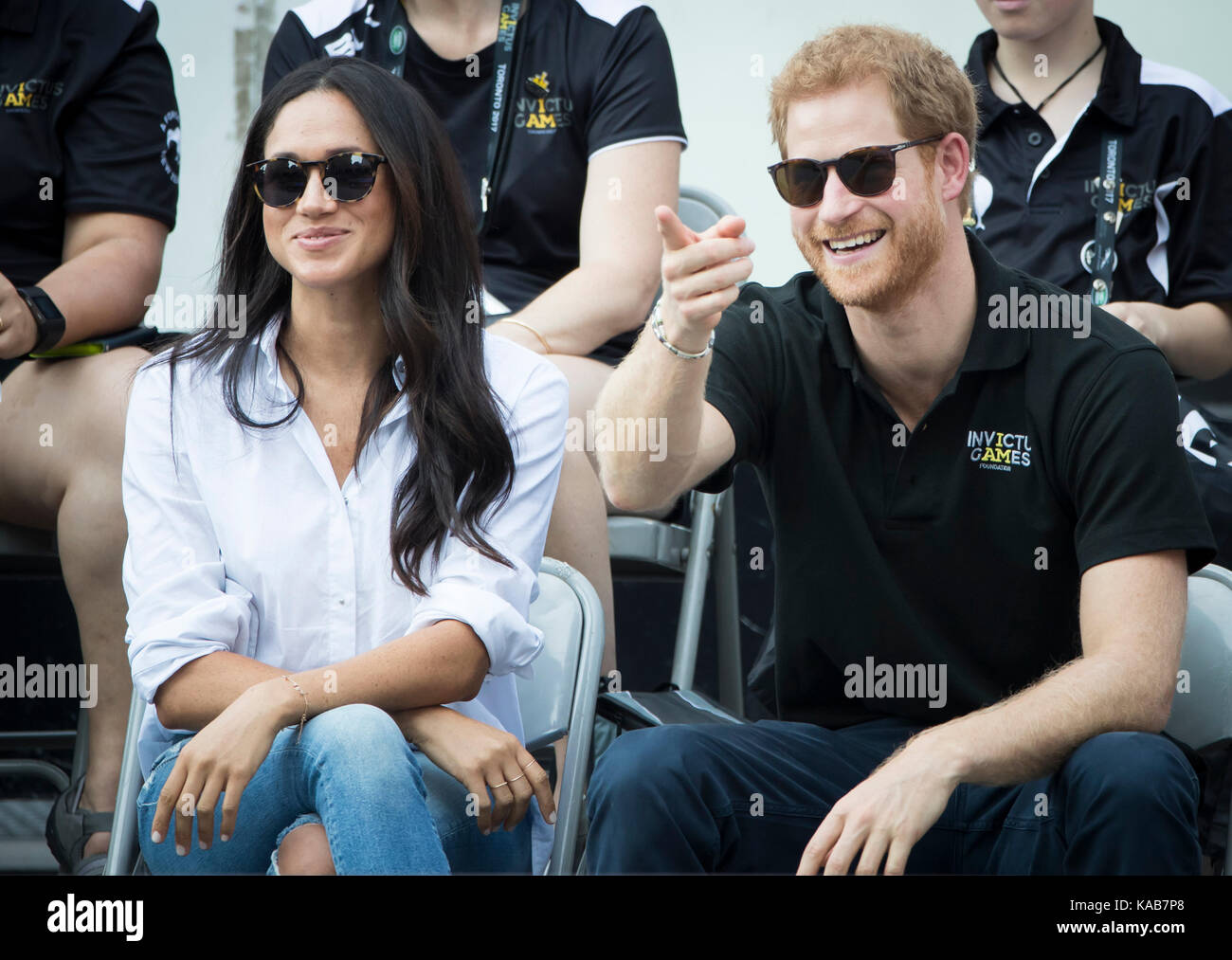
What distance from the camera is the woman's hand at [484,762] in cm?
183

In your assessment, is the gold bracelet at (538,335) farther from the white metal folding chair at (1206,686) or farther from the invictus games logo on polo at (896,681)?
the white metal folding chair at (1206,686)

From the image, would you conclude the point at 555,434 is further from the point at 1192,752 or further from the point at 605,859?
the point at 1192,752

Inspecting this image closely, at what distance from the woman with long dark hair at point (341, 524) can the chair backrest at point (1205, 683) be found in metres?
0.90

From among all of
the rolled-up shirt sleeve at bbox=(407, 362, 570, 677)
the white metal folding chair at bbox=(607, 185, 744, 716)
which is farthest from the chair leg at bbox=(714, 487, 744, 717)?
the rolled-up shirt sleeve at bbox=(407, 362, 570, 677)

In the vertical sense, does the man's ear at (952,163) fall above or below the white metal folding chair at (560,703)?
above

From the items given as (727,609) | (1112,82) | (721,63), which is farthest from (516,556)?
(721,63)

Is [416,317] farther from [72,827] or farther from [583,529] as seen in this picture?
[72,827]

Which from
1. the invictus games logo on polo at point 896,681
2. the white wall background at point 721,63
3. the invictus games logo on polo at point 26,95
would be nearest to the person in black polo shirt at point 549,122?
the invictus games logo on polo at point 26,95

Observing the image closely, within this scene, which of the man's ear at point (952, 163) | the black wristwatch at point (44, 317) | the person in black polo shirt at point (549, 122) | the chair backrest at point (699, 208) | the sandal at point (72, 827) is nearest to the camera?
the man's ear at point (952, 163)

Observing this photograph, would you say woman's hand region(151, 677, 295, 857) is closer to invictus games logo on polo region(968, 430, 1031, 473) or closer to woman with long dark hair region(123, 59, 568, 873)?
woman with long dark hair region(123, 59, 568, 873)

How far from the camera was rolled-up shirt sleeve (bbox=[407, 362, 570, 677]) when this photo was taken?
192 cm

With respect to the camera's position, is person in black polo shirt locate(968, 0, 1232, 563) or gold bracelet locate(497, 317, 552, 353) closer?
gold bracelet locate(497, 317, 552, 353)

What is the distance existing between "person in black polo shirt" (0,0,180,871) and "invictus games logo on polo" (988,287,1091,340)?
1362 mm

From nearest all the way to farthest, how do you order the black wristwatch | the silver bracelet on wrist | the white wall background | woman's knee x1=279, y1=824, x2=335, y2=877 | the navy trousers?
the navy trousers < woman's knee x1=279, y1=824, x2=335, y2=877 < the silver bracelet on wrist < the black wristwatch < the white wall background
